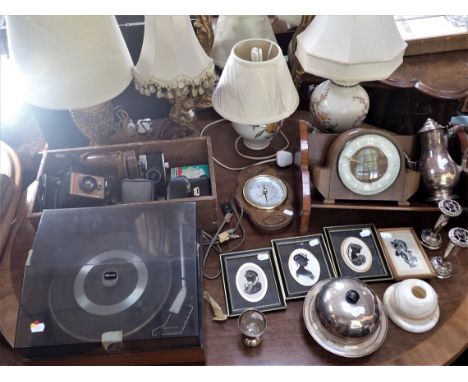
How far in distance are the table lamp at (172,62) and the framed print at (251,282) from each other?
400 mm

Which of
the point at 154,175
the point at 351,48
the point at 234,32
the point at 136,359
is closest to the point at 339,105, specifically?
the point at 351,48

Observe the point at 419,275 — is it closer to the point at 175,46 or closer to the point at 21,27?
the point at 175,46

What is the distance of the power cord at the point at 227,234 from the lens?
3.14 ft

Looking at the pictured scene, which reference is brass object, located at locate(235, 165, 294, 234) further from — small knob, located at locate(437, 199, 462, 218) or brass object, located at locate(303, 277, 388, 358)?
small knob, located at locate(437, 199, 462, 218)

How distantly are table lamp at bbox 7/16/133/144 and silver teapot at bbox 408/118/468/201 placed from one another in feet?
2.32

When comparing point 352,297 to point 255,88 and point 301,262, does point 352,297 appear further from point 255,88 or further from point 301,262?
point 255,88

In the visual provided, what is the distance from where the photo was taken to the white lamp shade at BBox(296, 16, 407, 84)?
85 cm

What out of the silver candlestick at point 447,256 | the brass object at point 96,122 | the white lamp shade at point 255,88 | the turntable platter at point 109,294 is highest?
the white lamp shade at point 255,88

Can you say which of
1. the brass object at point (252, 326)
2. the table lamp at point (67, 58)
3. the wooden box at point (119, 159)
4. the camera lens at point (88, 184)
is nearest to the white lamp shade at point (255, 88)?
the wooden box at point (119, 159)

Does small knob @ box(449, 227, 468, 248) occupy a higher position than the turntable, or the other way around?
the turntable

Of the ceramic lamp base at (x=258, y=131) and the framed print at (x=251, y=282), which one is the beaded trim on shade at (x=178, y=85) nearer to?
the ceramic lamp base at (x=258, y=131)

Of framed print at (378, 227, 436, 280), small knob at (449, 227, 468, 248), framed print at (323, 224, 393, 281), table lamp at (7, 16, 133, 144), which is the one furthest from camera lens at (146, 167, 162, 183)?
small knob at (449, 227, 468, 248)

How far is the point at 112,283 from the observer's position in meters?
0.78

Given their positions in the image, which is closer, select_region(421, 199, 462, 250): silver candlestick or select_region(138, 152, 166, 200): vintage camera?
select_region(421, 199, 462, 250): silver candlestick
